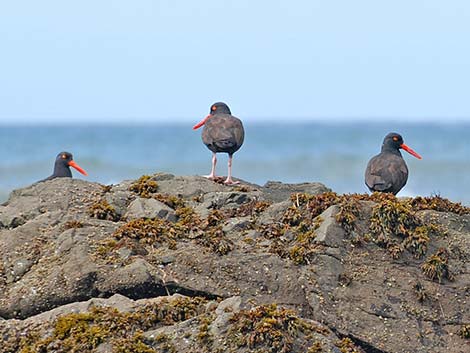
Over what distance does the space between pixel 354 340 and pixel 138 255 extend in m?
1.80

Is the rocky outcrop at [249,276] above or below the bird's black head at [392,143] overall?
below

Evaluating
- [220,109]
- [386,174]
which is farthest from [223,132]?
[386,174]

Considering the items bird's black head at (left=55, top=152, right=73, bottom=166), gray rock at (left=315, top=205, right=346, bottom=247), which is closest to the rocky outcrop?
gray rock at (left=315, top=205, right=346, bottom=247)

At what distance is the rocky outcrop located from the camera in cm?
632

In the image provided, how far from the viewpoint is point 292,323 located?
20.4 ft

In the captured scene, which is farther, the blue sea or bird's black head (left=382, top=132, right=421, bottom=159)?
the blue sea

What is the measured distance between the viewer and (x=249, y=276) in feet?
23.7

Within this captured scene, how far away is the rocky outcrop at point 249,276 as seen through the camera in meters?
6.32

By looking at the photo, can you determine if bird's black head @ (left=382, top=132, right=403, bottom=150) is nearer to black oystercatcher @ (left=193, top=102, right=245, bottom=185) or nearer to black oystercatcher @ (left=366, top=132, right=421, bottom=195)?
black oystercatcher @ (left=366, top=132, right=421, bottom=195)

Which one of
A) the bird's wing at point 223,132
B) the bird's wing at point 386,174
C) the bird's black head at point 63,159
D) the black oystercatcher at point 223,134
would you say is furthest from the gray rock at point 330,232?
the bird's black head at point 63,159

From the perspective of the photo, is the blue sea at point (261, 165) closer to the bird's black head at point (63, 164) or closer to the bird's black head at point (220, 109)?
the bird's black head at point (63, 164)

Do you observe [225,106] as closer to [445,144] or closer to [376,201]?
[376,201]

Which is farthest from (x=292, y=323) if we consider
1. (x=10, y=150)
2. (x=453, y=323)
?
(x=10, y=150)

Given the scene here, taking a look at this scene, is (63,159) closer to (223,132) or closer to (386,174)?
(223,132)
